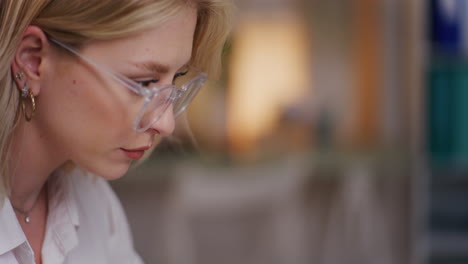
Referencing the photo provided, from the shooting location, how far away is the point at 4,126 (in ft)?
2.79

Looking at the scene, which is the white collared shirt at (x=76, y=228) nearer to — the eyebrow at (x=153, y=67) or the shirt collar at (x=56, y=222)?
the shirt collar at (x=56, y=222)

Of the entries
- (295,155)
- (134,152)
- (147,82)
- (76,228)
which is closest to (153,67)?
(147,82)

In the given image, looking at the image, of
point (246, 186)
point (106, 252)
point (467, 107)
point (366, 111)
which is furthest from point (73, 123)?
point (366, 111)

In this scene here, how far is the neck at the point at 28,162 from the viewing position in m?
0.91

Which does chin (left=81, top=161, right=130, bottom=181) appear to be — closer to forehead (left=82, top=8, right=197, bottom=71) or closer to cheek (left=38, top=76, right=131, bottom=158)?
cheek (left=38, top=76, right=131, bottom=158)

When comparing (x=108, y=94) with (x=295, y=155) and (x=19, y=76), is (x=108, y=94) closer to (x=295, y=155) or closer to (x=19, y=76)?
(x=19, y=76)

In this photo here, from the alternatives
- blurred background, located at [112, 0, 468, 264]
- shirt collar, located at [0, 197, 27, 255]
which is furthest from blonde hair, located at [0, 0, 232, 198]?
blurred background, located at [112, 0, 468, 264]

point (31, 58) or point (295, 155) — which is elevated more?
point (31, 58)

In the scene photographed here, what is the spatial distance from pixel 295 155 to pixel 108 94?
3158 mm

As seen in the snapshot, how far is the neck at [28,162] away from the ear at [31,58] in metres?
0.07

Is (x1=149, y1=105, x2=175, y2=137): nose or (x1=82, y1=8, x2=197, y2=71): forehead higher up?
(x1=82, y1=8, x2=197, y2=71): forehead

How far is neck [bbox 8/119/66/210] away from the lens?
35.7 inches

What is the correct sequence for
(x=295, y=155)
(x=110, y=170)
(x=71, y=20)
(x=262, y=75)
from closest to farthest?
(x=71, y=20) → (x=110, y=170) → (x=295, y=155) → (x=262, y=75)

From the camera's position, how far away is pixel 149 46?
2.74 ft
